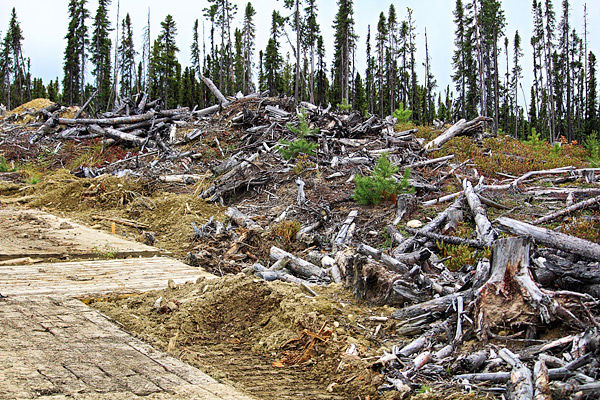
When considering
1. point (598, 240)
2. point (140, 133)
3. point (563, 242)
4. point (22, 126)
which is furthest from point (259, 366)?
point (22, 126)

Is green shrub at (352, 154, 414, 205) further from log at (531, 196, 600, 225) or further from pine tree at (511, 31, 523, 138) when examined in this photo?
pine tree at (511, 31, 523, 138)

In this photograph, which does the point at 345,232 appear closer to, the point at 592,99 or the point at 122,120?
the point at 122,120

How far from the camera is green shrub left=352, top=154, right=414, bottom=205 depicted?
9352 millimetres

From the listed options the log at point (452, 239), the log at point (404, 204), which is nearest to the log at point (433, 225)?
the log at point (452, 239)

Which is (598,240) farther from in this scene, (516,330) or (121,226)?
(121,226)

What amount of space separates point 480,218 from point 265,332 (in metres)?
4.68

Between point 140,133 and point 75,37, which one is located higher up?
point 75,37

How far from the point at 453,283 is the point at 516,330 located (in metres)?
1.47

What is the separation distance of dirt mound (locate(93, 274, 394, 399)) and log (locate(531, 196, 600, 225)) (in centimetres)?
415

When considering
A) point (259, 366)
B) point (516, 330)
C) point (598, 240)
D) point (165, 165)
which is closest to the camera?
point (516, 330)

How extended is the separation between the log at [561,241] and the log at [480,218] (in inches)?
54.5

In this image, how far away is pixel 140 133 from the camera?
63.9 ft

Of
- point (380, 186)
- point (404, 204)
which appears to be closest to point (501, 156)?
point (380, 186)

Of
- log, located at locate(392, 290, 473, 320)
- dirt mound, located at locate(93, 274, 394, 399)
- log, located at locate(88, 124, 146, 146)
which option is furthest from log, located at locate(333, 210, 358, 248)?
log, located at locate(88, 124, 146, 146)
